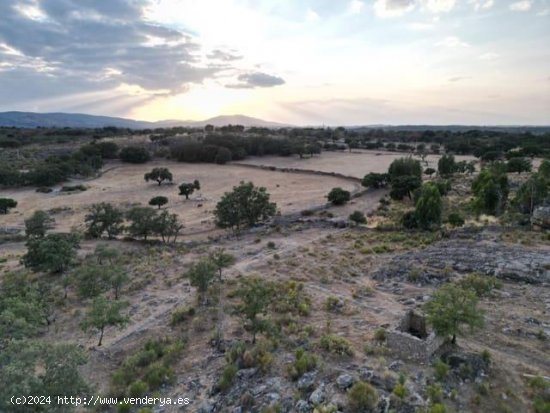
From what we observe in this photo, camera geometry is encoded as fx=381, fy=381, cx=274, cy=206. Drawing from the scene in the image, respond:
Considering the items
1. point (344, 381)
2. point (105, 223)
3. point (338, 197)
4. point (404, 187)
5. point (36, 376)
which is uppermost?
point (36, 376)

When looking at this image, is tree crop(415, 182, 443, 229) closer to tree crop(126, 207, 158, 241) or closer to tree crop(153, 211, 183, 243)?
tree crop(153, 211, 183, 243)

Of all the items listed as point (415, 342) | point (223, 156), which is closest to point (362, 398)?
point (415, 342)

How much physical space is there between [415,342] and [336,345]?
248cm

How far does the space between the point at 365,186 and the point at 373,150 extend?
167ft

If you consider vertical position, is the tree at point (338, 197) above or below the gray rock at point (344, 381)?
below

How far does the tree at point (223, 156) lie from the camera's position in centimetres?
8144

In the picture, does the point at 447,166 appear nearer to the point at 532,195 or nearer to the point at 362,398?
the point at 532,195

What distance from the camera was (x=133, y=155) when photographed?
80.4m

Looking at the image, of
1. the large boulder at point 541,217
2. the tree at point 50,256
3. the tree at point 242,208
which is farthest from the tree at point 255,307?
the large boulder at point 541,217

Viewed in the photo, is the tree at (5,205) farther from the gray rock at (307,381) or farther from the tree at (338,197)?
the gray rock at (307,381)

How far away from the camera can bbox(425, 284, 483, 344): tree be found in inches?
470

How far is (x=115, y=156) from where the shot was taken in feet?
271

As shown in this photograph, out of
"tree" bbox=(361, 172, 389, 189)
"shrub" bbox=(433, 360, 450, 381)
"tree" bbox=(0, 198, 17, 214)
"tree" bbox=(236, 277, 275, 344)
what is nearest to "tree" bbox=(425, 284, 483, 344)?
"shrub" bbox=(433, 360, 450, 381)

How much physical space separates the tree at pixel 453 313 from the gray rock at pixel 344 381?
347 cm
